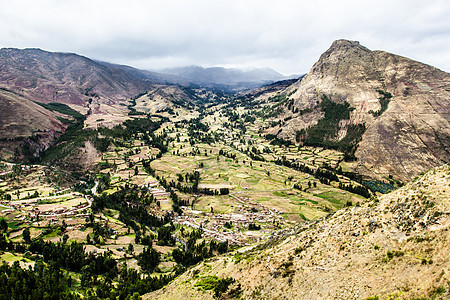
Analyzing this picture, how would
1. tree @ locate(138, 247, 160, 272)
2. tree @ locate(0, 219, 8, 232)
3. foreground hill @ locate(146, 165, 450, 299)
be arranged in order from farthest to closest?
tree @ locate(0, 219, 8, 232), tree @ locate(138, 247, 160, 272), foreground hill @ locate(146, 165, 450, 299)

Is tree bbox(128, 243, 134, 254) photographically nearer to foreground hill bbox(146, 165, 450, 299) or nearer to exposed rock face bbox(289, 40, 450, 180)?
foreground hill bbox(146, 165, 450, 299)

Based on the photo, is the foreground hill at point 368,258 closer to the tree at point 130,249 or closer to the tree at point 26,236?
the tree at point 130,249

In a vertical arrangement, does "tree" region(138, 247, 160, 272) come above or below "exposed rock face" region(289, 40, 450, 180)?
below

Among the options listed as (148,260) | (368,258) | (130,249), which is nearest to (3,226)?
(130,249)

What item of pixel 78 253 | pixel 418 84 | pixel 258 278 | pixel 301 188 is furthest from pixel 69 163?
pixel 418 84

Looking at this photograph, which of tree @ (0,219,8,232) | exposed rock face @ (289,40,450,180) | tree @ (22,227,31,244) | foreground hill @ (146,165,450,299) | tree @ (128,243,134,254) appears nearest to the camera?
foreground hill @ (146,165,450,299)

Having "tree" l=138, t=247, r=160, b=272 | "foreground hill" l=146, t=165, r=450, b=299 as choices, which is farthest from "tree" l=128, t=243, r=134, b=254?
"foreground hill" l=146, t=165, r=450, b=299

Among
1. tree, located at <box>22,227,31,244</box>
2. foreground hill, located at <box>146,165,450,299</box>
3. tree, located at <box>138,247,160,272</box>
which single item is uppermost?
foreground hill, located at <box>146,165,450,299</box>

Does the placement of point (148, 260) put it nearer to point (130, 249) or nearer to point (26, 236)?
point (130, 249)
